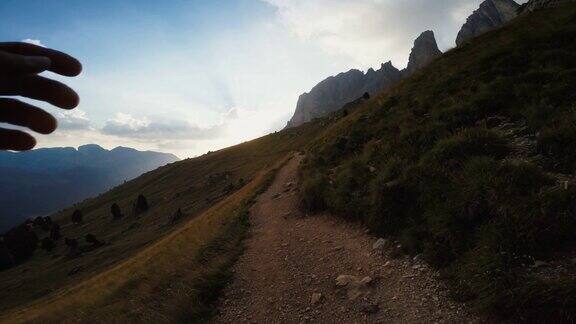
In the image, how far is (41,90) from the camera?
253 centimetres

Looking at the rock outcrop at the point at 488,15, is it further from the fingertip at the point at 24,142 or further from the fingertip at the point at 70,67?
the fingertip at the point at 24,142

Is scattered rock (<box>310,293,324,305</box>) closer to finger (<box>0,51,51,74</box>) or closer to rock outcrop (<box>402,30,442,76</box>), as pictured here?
finger (<box>0,51,51,74</box>)

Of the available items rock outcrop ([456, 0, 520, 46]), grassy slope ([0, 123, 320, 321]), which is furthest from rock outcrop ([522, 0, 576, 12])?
rock outcrop ([456, 0, 520, 46])

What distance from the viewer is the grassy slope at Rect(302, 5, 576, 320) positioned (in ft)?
24.7

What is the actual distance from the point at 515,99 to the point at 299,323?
1196 centimetres

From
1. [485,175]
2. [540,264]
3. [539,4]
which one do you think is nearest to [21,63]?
[540,264]

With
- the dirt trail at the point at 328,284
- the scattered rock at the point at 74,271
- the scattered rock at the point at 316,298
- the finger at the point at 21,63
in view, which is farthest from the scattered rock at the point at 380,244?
the scattered rock at the point at 74,271

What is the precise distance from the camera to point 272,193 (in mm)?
23469

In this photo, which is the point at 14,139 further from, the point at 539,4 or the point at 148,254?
the point at 539,4

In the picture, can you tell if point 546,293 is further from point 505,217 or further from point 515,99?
point 515,99

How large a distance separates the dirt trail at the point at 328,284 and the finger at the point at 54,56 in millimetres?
7567

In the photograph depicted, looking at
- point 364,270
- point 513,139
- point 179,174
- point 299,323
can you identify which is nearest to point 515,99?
point 513,139

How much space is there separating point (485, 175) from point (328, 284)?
15.9 ft

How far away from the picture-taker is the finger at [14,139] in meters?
2.58
